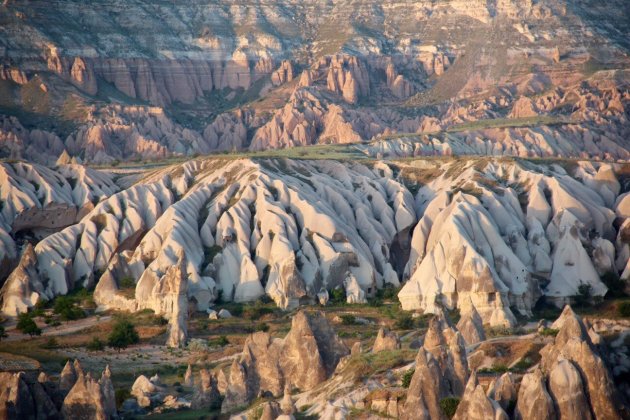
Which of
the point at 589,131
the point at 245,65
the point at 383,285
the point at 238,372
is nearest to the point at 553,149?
the point at 589,131

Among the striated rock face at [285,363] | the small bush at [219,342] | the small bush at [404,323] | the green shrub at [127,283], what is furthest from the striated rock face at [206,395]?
the green shrub at [127,283]

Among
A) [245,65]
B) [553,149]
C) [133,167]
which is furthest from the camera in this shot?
[245,65]

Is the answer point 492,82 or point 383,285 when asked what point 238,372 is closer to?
point 383,285

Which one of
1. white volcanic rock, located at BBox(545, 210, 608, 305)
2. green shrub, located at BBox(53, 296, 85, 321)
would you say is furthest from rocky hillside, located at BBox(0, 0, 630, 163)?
green shrub, located at BBox(53, 296, 85, 321)

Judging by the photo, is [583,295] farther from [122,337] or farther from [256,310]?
[122,337]

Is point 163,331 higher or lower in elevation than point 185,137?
higher

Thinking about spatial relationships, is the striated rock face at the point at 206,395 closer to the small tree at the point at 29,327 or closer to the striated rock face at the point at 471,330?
the striated rock face at the point at 471,330

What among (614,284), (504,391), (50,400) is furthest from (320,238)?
(504,391)
